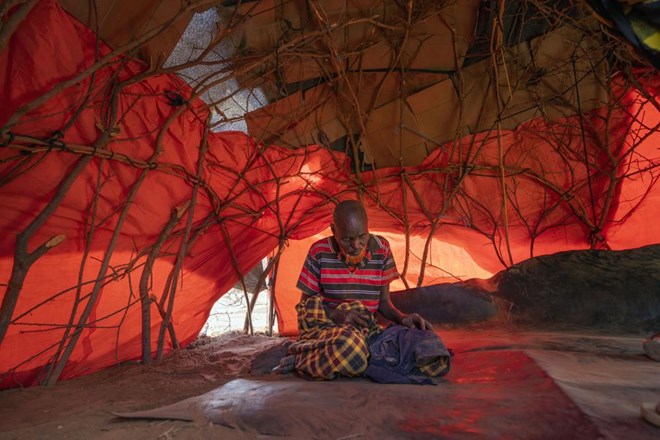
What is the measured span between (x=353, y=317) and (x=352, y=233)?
18.1 inches

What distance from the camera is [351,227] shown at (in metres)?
2.38

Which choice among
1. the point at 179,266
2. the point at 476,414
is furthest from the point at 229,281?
the point at 476,414

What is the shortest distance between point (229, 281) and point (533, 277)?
2.51m

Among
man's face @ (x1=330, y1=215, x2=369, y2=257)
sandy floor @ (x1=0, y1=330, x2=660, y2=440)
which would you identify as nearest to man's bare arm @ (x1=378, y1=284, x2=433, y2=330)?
sandy floor @ (x1=0, y1=330, x2=660, y2=440)

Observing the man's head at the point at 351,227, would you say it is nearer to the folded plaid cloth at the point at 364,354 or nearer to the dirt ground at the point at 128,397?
the folded plaid cloth at the point at 364,354

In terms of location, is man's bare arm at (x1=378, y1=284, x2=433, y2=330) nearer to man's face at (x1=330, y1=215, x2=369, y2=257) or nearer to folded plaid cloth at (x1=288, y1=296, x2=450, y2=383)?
folded plaid cloth at (x1=288, y1=296, x2=450, y2=383)

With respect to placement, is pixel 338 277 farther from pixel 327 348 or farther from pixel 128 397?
pixel 128 397

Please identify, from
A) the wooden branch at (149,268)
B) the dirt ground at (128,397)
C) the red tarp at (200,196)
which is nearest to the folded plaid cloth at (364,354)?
the dirt ground at (128,397)

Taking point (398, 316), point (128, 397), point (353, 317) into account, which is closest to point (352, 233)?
point (353, 317)

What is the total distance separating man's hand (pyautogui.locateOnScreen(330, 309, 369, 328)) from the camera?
2.43 m

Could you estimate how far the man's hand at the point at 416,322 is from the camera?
2.42 metres

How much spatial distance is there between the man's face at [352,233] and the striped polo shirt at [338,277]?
200 mm

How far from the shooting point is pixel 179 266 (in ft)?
10.9

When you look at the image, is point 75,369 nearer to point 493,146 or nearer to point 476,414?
point 476,414
